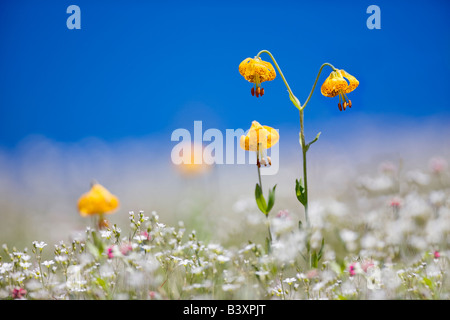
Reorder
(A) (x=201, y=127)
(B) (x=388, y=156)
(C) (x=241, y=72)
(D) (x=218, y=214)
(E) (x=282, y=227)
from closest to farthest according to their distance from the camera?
1. (E) (x=282, y=227)
2. (C) (x=241, y=72)
3. (A) (x=201, y=127)
4. (D) (x=218, y=214)
5. (B) (x=388, y=156)

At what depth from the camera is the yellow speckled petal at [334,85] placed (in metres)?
1.51

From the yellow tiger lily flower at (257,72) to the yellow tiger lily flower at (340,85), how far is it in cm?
23

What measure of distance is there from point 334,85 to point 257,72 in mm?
313

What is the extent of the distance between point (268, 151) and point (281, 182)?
28 centimetres

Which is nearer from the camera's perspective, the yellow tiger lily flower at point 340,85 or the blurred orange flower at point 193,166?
the yellow tiger lily flower at point 340,85

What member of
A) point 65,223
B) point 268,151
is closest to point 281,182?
point 268,151

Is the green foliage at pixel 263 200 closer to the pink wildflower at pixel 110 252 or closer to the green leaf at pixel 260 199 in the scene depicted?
the green leaf at pixel 260 199

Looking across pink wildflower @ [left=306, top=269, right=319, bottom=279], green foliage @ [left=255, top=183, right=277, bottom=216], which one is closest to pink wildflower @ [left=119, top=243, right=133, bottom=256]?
green foliage @ [left=255, top=183, right=277, bottom=216]

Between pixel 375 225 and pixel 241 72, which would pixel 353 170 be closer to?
pixel 375 225

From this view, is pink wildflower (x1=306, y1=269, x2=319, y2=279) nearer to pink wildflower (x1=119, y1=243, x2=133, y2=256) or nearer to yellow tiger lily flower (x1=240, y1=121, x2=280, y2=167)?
yellow tiger lily flower (x1=240, y1=121, x2=280, y2=167)

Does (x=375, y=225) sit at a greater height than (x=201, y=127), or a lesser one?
lesser

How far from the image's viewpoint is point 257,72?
1563 millimetres

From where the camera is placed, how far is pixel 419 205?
174 cm


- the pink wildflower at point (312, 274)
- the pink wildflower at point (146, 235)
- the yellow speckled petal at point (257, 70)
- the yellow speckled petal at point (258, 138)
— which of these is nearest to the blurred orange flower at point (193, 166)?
the yellow speckled petal at point (258, 138)
